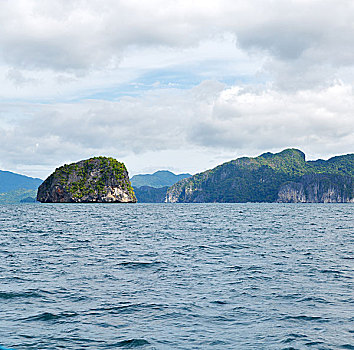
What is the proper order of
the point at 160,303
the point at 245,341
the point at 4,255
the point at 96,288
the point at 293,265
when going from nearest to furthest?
the point at 245,341
the point at 160,303
the point at 96,288
the point at 293,265
the point at 4,255

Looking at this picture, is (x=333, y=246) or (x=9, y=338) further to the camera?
(x=333, y=246)

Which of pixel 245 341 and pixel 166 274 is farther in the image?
pixel 166 274

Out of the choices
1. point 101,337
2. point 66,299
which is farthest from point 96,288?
point 101,337

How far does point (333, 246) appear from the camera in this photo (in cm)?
3628

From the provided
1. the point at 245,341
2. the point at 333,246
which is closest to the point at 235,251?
the point at 333,246

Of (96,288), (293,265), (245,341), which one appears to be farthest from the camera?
(293,265)

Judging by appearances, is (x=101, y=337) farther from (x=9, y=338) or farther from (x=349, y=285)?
(x=349, y=285)

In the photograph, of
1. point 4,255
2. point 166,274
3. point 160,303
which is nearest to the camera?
point 160,303

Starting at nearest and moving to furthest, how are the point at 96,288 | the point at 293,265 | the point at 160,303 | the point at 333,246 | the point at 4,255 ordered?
the point at 160,303, the point at 96,288, the point at 293,265, the point at 4,255, the point at 333,246

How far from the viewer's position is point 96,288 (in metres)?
19.9

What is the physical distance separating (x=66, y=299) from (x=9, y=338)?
4.78 metres

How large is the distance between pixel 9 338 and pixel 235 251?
22.6m

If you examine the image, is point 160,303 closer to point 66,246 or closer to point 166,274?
point 166,274

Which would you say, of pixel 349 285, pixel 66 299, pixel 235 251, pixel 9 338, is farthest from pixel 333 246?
pixel 9 338
